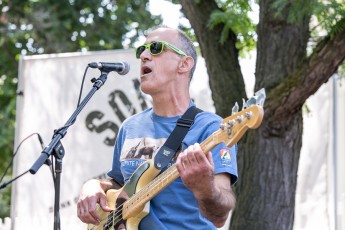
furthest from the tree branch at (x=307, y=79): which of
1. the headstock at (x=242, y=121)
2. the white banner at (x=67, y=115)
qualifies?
the headstock at (x=242, y=121)

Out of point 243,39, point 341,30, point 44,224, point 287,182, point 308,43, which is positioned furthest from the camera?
point 44,224

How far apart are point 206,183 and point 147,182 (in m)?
0.49

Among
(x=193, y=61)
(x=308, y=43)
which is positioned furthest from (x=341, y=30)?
(x=193, y=61)

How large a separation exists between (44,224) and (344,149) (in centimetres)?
266

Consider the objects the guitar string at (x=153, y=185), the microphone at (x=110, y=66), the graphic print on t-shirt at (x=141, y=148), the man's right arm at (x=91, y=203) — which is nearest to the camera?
the guitar string at (x=153, y=185)

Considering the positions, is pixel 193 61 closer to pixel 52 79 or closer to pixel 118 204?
pixel 118 204

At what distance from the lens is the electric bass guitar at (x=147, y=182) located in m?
3.40

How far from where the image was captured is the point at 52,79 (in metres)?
7.75

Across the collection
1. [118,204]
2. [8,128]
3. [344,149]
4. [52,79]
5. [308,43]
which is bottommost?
[118,204]

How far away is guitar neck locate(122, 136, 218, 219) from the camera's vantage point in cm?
352

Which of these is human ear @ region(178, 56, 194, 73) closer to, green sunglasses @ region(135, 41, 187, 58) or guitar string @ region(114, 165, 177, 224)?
green sunglasses @ region(135, 41, 187, 58)

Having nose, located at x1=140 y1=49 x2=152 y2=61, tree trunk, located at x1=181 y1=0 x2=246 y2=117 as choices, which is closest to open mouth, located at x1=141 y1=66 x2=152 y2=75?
nose, located at x1=140 y1=49 x2=152 y2=61

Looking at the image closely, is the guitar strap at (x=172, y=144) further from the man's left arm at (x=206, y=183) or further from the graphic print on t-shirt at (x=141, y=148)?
the man's left arm at (x=206, y=183)

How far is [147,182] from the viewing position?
3.87 metres
